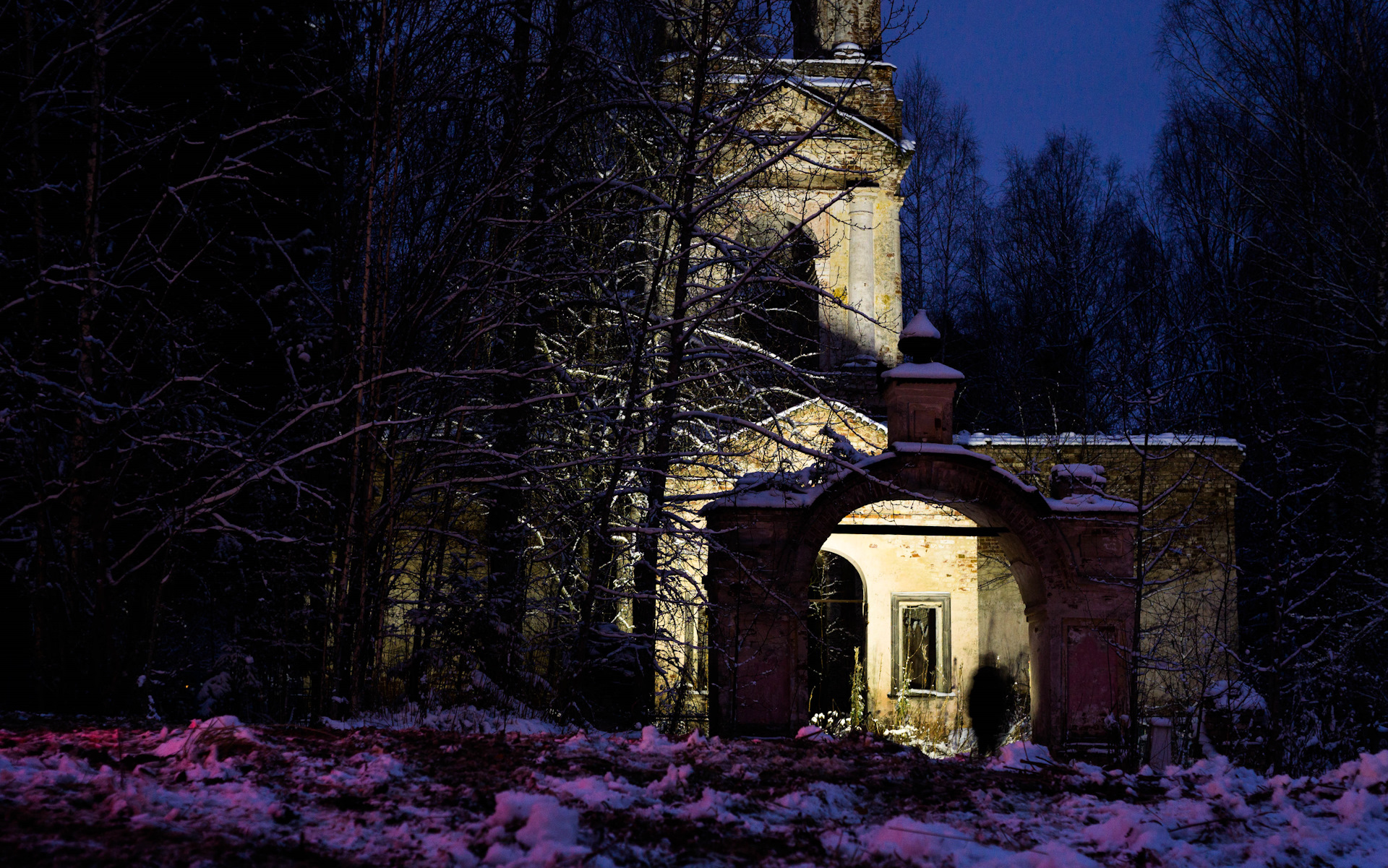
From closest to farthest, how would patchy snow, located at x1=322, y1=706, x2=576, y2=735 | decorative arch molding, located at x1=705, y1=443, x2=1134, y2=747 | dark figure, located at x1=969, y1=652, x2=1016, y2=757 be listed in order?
patchy snow, located at x1=322, y1=706, x2=576, y2=735 → decorative arch molding, located at x1=705, y1=443, x2=1134, y2=747 → dark figure, located at x1=969, y1=652, x2=1016, y2=757

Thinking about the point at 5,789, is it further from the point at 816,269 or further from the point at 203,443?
the point at 816,269

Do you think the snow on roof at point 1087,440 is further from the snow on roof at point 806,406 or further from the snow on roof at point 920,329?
the snow on roof at point 920,329

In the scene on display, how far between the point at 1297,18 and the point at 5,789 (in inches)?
692

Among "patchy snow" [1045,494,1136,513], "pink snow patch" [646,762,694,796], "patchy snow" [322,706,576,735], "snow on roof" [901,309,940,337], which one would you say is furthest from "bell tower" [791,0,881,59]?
"pink snow patch" [646,762,694,796]

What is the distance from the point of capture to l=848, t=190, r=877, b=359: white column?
61.9 feet

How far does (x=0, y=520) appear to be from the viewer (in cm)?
599

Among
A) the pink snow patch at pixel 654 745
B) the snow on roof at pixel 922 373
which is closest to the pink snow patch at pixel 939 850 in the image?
the pink snow patch at pixel 654 745

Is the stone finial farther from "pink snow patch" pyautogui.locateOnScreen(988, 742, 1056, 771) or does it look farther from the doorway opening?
the doorway opening

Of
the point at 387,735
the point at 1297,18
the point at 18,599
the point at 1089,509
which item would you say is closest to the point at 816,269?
the point at 1297,18

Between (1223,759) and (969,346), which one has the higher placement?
(969,346)

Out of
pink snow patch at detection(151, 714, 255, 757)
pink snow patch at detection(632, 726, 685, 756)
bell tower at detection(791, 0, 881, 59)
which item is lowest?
pink snow patch at detection(632, 726, 685, 756)

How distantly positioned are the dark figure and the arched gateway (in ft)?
20.4

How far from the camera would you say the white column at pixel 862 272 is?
61.9ft

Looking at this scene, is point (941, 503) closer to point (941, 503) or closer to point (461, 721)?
point (941, 503)
